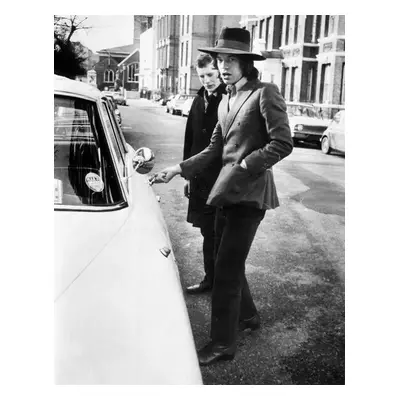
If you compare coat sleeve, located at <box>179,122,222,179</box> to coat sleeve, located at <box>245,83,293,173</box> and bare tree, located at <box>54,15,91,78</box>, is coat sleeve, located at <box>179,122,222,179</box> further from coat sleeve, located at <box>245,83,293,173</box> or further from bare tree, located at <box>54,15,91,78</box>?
bare tree, located at <box>54,15,91,78</box>

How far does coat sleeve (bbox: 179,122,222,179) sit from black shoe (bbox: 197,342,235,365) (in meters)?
0.85

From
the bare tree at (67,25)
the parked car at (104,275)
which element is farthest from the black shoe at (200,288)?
the bare tree at (67,25)

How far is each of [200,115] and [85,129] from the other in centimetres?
76

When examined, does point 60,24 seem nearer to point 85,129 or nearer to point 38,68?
point 38,68

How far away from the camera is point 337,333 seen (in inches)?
96.3

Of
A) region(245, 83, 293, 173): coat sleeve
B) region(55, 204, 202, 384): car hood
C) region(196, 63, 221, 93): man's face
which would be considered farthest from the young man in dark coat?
region(55, 204, 202, 384): car hood

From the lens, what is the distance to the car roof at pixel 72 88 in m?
2.01

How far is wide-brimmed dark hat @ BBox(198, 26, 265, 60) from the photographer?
87.6 inches

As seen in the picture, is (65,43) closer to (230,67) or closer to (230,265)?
(230,67)

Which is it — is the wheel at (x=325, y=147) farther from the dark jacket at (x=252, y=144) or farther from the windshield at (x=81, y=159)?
the windshield at (x=81, y=159)

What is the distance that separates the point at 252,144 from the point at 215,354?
3.29 ft

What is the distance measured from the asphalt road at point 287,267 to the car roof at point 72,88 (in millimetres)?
747
